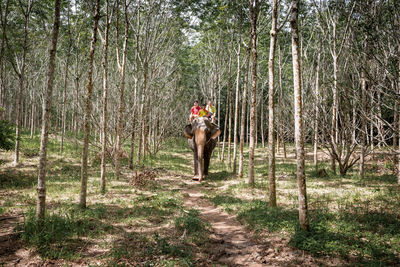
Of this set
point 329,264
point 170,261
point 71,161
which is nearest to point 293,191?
point 329,264

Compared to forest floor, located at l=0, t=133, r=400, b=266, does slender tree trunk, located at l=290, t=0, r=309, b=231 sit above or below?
above

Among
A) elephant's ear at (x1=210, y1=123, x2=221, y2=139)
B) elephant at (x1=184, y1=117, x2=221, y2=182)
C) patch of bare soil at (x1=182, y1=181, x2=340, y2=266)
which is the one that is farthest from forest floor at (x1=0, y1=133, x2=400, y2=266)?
elephant's ear at (x1=210, y1=123, x2=221, y2=139)

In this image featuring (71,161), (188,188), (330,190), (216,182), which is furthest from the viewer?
(71,161)

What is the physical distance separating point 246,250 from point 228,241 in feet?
1.63

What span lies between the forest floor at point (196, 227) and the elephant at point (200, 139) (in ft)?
5.69

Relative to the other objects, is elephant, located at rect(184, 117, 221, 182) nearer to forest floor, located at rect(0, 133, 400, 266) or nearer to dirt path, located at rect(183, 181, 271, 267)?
forest floor, located at rect(0, 133, 400, 266)

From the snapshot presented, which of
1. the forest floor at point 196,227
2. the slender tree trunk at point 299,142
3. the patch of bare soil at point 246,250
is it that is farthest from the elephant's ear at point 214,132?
the slender tree trunk at point 299,142

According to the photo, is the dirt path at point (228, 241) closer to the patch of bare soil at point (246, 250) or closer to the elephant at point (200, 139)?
the patch of bare soil at point (246, 250)

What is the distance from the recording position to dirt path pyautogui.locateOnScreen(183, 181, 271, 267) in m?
4.06

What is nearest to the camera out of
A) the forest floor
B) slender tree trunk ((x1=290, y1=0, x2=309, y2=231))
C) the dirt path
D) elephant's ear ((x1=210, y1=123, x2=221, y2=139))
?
the forest floor

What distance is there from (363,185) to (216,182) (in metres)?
5.36

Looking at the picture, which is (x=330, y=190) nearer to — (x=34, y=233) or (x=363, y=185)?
(x=363, y=185)

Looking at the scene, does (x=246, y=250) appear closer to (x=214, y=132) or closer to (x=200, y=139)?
(x=200, y=139)

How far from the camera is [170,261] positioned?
12.0 ft
